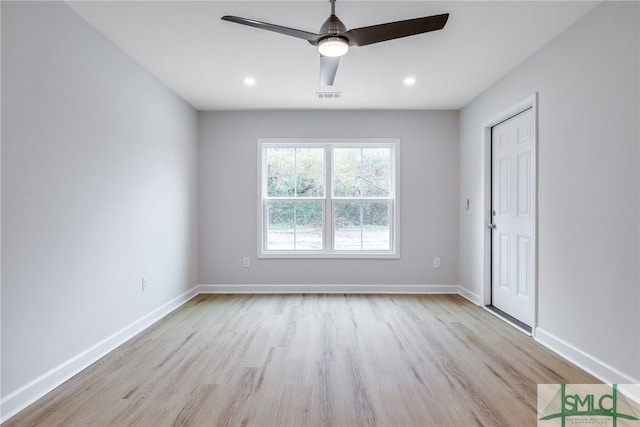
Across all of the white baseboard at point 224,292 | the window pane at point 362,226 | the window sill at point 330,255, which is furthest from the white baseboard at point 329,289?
the window pane at point 362,226

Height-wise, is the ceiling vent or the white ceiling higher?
the white ceiling

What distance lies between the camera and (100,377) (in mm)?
2297

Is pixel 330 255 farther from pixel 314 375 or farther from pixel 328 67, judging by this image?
pixel 328 67

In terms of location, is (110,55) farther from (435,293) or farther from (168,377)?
(435,293)

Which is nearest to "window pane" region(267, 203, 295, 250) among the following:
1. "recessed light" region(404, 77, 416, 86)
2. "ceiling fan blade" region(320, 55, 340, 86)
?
"recessed light" region(404, 77, 416, 86)

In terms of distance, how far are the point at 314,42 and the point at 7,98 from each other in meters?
1.76

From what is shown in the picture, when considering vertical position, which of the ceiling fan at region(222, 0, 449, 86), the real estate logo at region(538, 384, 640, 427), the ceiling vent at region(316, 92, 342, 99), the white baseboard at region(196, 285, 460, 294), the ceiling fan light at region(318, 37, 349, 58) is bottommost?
the real estate logo at region(538, 384, 640, 427)

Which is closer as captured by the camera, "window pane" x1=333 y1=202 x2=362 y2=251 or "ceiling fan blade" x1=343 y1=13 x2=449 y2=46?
"ceiling fan blade" x1=343 y1=13 x2=449 y2=46

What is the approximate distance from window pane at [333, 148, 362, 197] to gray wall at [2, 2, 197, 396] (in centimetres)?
221

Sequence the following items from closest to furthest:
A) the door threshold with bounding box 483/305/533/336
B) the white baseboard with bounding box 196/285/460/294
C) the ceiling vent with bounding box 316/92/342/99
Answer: the door threshold with bounding box 483/305/533/336, the ceiling vent with bounding box 316/92/342/99, the white baseboard with bounding box 196/285/460/294

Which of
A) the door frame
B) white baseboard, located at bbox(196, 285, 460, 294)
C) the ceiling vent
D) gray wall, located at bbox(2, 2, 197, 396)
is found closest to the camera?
gray wall, located at bbox(2, 2, 197, 396)

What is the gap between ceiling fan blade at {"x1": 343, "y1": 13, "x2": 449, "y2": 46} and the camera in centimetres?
210

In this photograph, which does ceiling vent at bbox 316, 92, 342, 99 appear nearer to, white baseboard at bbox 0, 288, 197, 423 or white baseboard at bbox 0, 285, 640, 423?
white baseboard at bbox 0, 285, 640, 423

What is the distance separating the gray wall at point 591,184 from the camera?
2.07 metres
